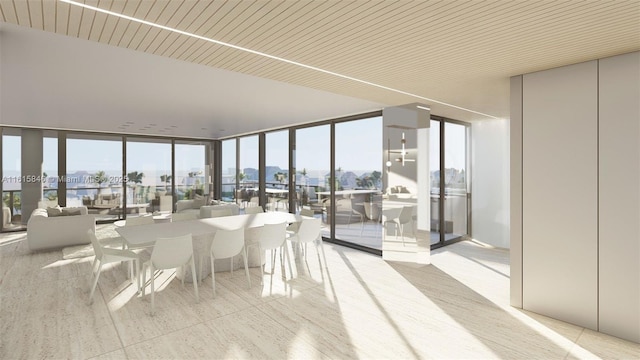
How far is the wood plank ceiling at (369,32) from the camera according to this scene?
205 cm

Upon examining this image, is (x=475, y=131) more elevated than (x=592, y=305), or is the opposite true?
(x=475, y=131)

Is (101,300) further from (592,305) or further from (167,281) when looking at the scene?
(592,305)

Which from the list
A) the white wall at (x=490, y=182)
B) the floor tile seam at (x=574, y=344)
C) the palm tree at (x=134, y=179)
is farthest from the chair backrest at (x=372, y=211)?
the palm tree at (x=134, y=179)

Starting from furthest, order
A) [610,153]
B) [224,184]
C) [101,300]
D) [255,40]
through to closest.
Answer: [224,184] → [101,300] → [610,153] → [255,40]

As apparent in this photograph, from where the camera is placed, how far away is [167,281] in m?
→ 4.48

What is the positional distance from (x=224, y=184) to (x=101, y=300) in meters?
7.59

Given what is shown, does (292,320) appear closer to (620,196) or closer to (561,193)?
(561,193)

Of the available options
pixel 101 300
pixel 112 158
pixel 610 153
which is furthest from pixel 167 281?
pixel 112 158

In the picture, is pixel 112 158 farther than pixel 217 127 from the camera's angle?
Yes

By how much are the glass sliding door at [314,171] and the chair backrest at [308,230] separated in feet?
5.60

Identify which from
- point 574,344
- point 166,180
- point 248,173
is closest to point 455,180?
point 574,344

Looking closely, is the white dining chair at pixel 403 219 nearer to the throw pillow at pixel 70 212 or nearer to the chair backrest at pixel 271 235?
the chair backrest at pixel 271 235

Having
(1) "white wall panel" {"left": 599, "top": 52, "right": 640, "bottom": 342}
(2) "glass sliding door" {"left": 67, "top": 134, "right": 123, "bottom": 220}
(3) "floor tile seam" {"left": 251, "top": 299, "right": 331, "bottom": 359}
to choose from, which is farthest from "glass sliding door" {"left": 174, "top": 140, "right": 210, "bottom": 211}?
(1) "white wall panel" {"left": 599, "top": 52, "right": 640, "bottom": 342}

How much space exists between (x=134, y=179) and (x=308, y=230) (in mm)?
7751
